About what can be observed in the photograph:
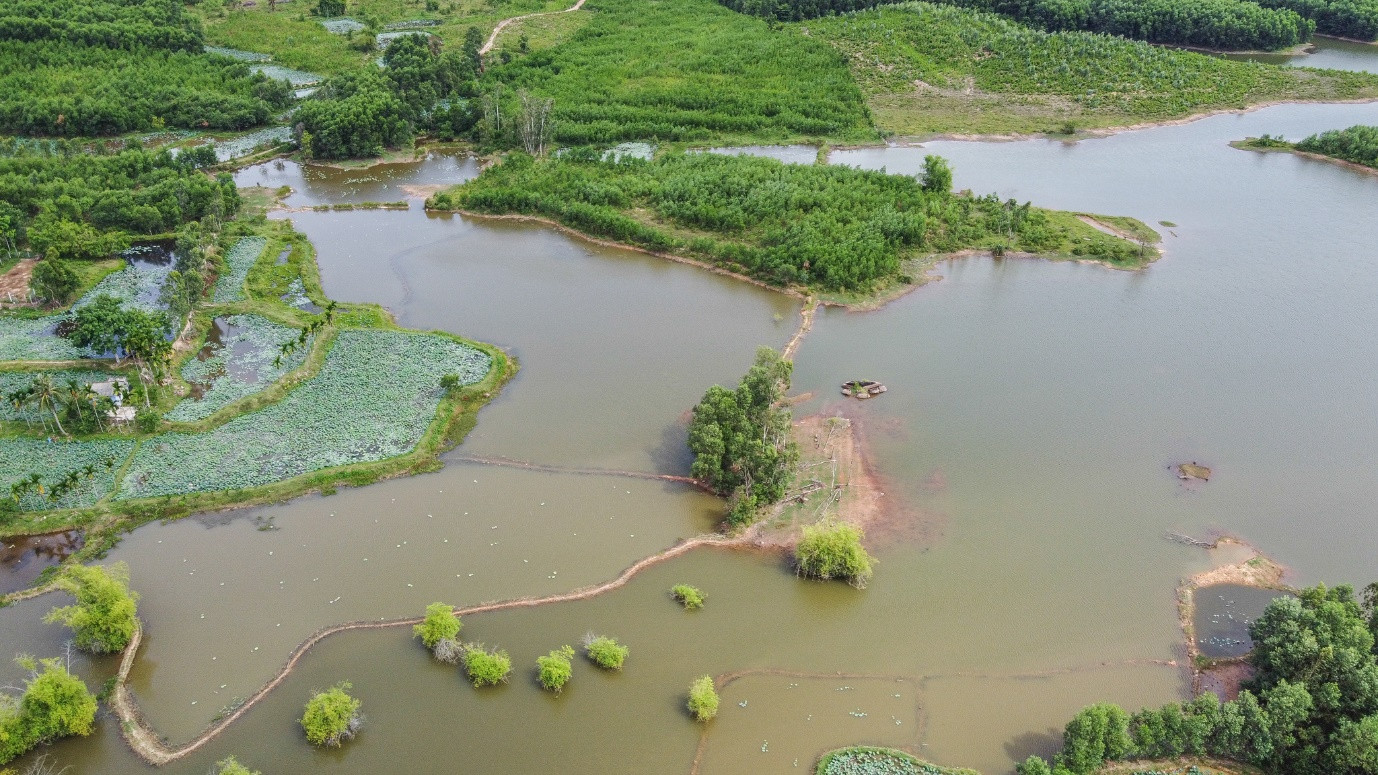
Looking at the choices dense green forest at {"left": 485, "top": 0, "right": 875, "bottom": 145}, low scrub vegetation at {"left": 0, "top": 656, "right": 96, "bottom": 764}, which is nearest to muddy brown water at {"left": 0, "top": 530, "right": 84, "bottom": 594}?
low scrub vegetation at {"left": 0, "top": 656, "right": 96, "bottom": 764}

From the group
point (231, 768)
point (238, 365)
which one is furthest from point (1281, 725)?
point (238, 365)

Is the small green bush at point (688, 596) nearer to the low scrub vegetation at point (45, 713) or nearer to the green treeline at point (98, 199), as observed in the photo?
the low scrub vegetation at point (45, 713)

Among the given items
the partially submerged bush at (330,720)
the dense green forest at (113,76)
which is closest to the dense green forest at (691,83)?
the dense green forest at (113,76)

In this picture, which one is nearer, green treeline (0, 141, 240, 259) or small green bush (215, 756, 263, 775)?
small green bush (215, 756, 263, 775)

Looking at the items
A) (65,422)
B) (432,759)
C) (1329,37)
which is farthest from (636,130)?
(1329,37)

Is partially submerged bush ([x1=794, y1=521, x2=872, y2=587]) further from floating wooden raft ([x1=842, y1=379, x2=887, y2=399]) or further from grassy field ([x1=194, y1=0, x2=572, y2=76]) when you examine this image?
grassy field ([x1=194, y1=0, x2=572, y2=76])

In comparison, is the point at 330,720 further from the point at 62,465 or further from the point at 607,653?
the point at 62,465

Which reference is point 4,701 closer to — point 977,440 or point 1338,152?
point 977,440
